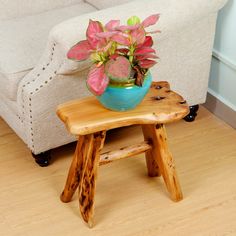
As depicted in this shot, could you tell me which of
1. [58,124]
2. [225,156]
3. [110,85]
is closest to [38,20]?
[58,124]

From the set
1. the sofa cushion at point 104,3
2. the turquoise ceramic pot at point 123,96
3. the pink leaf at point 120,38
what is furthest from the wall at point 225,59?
the pink leaf at point 120,38

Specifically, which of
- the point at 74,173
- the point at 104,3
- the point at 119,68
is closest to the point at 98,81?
the point at 119,68

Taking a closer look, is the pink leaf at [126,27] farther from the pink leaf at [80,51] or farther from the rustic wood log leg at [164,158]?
the rustic wood log leg at [164,158]

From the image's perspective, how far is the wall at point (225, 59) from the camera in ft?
8.89

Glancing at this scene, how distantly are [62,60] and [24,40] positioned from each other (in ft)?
1.43

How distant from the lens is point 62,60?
2.28m

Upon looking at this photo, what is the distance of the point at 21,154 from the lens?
2.69 meters

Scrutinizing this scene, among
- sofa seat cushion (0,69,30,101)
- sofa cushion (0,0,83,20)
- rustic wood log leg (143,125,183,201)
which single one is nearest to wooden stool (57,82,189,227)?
rustic wood log leg (143,125,183,201)

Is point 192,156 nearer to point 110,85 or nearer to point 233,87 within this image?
point 233,87

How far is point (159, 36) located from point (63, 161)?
0.69m

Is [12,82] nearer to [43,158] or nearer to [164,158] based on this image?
[43,158]

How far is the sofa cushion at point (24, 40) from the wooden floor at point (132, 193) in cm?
36

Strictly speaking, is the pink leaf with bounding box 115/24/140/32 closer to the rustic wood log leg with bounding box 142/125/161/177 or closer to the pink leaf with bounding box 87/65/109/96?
the pink leaf with bounding box 87/65/109/96

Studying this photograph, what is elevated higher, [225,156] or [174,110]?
[174,110]
